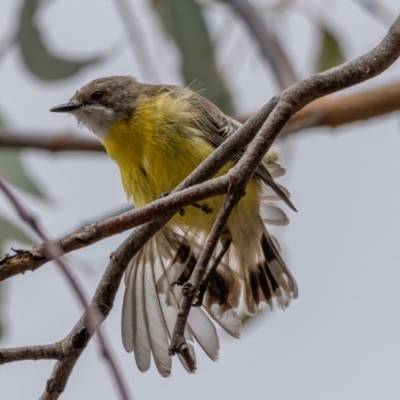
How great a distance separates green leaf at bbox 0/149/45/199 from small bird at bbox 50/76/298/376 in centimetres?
68

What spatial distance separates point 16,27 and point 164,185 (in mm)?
1827

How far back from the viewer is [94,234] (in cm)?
164

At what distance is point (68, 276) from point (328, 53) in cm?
380

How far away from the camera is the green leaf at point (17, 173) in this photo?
388cm

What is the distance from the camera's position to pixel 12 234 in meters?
3.37

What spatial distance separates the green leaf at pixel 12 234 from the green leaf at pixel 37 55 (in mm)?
911

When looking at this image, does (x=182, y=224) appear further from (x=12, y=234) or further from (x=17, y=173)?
(x=17, y=173)

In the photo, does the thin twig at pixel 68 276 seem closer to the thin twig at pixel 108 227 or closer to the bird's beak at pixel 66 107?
the thin twig at pixel 108 227

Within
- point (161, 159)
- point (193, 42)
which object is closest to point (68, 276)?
point (161, 159)

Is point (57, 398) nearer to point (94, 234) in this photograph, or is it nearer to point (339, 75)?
point (94, 234)

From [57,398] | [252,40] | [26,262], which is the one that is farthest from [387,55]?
[252,40]

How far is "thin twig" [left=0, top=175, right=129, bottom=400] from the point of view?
39.6 inches

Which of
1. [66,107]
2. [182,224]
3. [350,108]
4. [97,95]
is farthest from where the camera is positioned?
[350,108]

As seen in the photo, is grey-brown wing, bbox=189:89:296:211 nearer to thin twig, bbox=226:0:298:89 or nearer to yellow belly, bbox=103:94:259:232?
yellow belly, bbox=103:94:259:232
